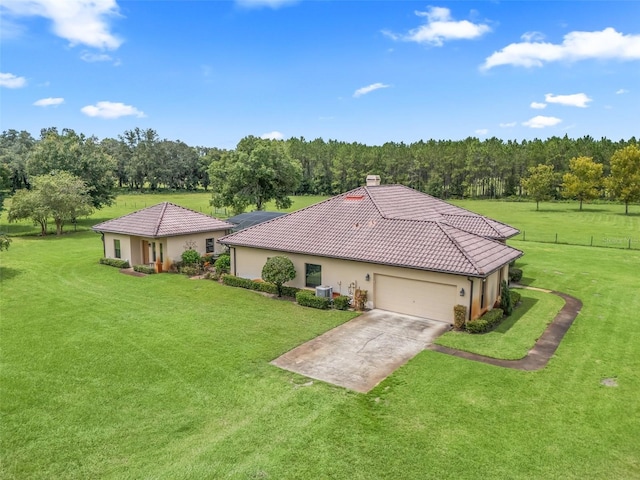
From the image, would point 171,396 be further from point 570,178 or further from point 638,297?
point 570,178

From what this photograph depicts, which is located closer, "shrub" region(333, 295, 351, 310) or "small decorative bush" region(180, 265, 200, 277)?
"shrub" region(333, 295, 351, 310)

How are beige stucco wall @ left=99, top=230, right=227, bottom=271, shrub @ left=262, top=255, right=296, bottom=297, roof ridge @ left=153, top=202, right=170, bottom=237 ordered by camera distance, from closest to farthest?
shrub @ left=262, top=255, right=296, bottom=297 < roof ridge @ left=153, top=202, right=170, bottom=237 < beige stucco wall @ left=99, top=230, right=227, bottom=271

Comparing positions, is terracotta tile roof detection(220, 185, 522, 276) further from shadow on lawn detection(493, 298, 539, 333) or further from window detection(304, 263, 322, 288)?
shadow on lawn detection(493, 298, 539, 333)

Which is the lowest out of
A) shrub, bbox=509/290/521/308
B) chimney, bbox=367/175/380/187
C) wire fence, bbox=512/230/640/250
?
wire fence, bbox=512/230/640/250

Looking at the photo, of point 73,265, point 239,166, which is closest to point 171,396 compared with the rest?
point 73,265

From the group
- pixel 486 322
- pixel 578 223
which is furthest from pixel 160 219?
pixel 578 223

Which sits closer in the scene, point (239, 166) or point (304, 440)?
point (304, 440)

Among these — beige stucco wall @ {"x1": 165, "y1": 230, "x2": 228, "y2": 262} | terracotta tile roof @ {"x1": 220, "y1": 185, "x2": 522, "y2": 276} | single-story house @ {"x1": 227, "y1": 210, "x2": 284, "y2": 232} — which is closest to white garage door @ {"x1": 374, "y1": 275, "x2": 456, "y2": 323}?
terracotta tile roof @ {"x1": 220, "y1": 185, "x2": 522, "y2": 276}
